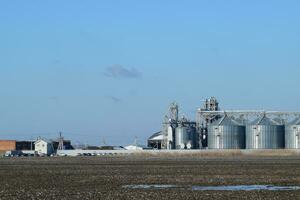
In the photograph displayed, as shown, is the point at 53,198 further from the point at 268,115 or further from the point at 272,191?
the point at 268,115

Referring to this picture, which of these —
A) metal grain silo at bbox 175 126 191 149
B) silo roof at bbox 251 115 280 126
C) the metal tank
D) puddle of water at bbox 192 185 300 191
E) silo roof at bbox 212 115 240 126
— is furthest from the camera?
metal grain silo at bbox 175 126 191 149

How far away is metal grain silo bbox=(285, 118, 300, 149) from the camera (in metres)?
160

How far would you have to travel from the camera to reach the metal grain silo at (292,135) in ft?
526

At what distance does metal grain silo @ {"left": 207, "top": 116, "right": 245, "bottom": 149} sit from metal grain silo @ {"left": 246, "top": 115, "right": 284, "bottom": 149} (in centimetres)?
289

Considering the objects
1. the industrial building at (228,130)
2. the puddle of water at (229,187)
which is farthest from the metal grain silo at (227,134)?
the puddle of water at (229,187)

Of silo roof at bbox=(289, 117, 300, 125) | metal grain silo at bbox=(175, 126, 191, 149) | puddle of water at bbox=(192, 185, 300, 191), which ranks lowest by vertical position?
puddle of water at bbox=(192, 185, 300, 191)

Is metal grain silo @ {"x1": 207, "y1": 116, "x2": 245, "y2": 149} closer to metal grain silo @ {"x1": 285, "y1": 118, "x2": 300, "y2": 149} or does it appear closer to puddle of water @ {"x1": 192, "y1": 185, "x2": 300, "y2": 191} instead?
metal grain silo @ {"x1": 285, "y1": 118, "x2": 300, "y2": 149}

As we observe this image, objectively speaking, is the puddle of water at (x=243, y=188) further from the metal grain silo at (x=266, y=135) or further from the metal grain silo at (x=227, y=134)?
the metal grain silo at (x=227, y=134)

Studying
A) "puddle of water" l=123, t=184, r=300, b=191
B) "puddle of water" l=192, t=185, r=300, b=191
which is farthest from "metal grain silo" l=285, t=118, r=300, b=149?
"puddle of water" l=123, t=184, r=300, b=191

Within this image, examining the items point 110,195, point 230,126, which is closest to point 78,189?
point 110,195

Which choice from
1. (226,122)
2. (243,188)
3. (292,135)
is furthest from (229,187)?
(226,122)

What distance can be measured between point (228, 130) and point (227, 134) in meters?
1.22

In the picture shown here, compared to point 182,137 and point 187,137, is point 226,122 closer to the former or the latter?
point 187,137

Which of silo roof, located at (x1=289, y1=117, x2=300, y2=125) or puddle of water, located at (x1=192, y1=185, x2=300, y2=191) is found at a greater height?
silo roof, located at (x1=289, y1=117, x2=300, y2=125)
